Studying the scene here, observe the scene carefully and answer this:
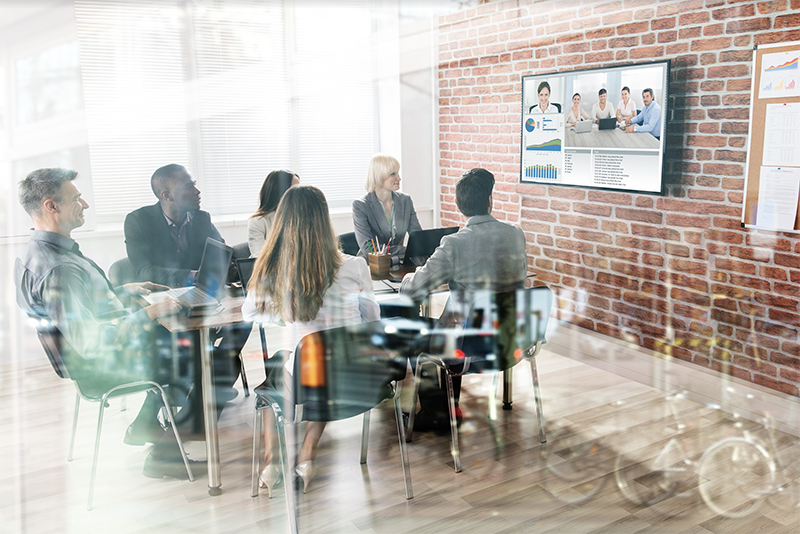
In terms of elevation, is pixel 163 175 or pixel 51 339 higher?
pixel 163 175

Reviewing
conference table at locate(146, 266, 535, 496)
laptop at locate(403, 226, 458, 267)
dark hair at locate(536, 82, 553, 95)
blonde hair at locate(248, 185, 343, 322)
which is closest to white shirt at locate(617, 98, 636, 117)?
dark hair at locate(536, 82, 553, 95)

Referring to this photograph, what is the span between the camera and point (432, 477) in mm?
2436

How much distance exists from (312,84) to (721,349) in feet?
10.8

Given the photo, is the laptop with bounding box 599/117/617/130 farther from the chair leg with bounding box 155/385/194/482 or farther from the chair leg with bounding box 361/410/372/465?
the chair leg with bounding box 155/385/194/482

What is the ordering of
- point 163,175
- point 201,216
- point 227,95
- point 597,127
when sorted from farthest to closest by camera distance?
point 227,95, point 597,127, point 201,216, point 163,175

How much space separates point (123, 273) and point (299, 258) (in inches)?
53.7

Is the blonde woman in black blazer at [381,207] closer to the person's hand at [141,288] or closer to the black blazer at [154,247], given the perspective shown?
the black blazer at [154,247]

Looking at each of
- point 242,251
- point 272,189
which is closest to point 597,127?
point 272,189

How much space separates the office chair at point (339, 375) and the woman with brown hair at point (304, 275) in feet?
0.38

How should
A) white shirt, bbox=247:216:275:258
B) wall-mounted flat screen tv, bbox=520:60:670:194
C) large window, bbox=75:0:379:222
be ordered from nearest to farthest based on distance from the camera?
wall-mounted flat screen tv, bbox=520:60:670:194 < white shirt, bbox=247:216:275:258 < large window, bbox=75:0:379:222

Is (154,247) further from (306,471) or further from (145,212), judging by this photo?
(306,471)

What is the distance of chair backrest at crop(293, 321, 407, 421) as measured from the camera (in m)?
1.90

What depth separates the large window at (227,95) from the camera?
13.4 ft

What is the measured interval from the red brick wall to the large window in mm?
1167
